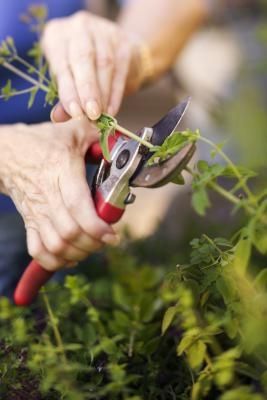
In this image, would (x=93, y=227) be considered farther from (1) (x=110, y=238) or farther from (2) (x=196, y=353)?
(2) (x=196, y=353)

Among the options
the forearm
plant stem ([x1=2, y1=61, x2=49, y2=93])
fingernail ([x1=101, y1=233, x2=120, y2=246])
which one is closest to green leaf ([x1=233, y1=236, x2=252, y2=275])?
fingernail ([x1=101, y1=233, x2=120, y2=246])

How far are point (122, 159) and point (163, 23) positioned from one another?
93 centimetres

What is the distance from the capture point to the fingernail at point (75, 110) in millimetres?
1061

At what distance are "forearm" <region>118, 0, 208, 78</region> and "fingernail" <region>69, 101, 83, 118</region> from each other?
0.61m

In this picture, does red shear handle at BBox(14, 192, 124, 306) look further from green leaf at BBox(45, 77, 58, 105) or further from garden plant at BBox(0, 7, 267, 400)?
green leaf at BBox(45, 77, 58, 105)

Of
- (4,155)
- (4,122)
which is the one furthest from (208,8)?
(4,155)

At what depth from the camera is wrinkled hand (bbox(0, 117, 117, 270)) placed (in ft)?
3.17

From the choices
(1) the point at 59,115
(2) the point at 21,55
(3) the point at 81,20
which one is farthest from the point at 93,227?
(2) the point at 21,55

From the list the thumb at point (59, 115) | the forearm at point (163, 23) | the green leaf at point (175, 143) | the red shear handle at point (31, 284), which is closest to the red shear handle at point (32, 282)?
the red shear handle at point (31, 284)

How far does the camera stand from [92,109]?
3.37 ft

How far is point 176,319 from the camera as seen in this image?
0.94 m

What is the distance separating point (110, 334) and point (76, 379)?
0.38 ft

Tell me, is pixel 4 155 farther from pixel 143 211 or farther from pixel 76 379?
pixel 143 211

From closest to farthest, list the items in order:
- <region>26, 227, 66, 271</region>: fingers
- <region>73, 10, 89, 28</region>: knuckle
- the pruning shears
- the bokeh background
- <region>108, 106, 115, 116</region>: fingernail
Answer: the bokeh background, the pruning shears, <region>26, 227, 66, 271</region>: fingers, <region>108, 106, 115, 116</region>: fingernail, <region>73, 10, 89, 28</region>: knuckle
